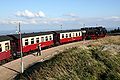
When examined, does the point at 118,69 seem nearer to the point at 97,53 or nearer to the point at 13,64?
the point at 97,53

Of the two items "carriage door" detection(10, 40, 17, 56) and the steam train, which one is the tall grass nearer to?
the steam train

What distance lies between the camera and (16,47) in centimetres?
3544

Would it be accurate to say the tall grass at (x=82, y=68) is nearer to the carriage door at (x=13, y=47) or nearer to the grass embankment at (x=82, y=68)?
the grass embankment at (x=82, y=68)

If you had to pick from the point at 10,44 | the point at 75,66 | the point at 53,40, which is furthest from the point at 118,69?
the point at 53,40

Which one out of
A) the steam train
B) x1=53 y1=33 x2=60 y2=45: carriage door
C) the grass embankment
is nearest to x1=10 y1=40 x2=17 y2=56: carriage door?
the steam train

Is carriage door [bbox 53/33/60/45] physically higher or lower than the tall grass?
higher

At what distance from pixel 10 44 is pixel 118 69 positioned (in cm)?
1897

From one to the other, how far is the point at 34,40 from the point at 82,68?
79.7 ft

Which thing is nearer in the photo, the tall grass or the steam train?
the tall grass

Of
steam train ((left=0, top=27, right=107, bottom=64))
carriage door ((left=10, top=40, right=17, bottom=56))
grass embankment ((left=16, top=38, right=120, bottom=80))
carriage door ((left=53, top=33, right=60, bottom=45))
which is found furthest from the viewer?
carriage door ((left=53, top=33, right=60, bottom=45))

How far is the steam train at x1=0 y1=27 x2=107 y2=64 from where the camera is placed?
32219mm

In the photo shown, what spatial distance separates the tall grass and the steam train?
43.7 ft

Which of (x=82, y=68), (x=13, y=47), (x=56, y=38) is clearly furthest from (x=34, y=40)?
(x=82, y=68)

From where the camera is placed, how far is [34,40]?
41.4m
